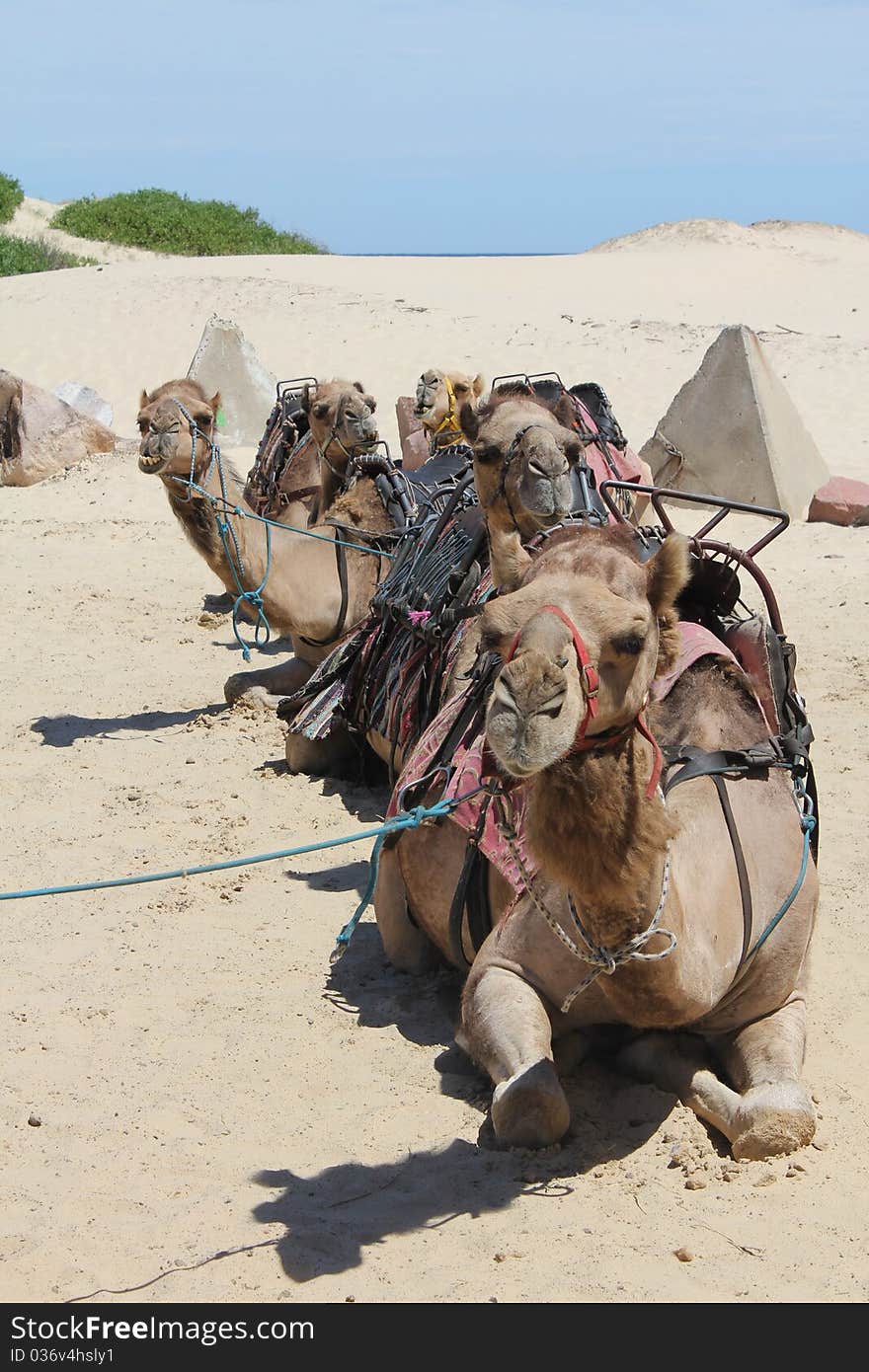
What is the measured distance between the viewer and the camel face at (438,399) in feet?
28.8

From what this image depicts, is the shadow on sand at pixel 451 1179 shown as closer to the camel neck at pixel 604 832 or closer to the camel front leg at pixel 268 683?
the camel neck at pixel 604 832

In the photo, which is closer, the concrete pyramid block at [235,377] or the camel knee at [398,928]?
the camel knee at [398,928]

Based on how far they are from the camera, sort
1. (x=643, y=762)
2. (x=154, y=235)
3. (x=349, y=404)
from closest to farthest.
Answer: (x=643, y=762), (x=349, y=404), (x=154, y=235)

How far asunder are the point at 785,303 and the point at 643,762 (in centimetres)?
2250

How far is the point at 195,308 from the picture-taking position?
21.5m

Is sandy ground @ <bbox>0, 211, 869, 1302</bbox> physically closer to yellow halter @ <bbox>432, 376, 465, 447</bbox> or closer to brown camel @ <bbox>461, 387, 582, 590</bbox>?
brown camel @ <bbox>461, 387, 582, 590</bbox>

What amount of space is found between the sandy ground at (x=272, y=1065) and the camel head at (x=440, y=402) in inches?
71.7

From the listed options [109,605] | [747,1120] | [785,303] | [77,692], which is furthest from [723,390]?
[785,303]

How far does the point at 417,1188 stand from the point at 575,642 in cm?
148

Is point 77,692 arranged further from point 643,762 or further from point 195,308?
point 195,308

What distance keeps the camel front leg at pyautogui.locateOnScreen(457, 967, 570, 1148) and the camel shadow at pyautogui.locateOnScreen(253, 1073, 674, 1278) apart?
0.08 meters

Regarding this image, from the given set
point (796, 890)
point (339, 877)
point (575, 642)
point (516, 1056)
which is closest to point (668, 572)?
point (575, 642)

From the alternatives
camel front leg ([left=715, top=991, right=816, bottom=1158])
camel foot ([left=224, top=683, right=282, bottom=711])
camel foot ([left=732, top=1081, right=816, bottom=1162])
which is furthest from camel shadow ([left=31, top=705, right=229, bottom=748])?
camel foot ([left=732, top=1081, right=816, bottom=1162])

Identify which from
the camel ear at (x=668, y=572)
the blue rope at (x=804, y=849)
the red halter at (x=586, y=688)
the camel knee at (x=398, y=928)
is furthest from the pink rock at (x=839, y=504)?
the red halter at (x=586, y=688)
